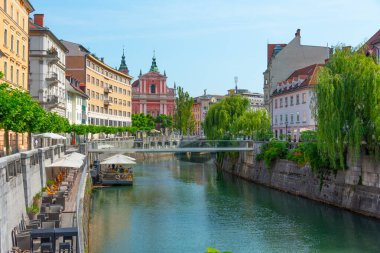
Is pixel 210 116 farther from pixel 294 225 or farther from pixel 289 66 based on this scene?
pixel 294 225

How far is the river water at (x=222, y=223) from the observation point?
24719mm

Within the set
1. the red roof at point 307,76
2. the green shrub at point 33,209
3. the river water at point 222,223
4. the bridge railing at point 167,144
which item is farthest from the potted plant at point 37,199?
the red roof at point 307,76

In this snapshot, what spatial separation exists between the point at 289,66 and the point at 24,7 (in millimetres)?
44064

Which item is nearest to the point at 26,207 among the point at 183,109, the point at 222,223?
the point at 222,223

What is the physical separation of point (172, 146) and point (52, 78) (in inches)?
619

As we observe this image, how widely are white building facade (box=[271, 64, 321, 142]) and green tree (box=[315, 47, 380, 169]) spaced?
25.2 m

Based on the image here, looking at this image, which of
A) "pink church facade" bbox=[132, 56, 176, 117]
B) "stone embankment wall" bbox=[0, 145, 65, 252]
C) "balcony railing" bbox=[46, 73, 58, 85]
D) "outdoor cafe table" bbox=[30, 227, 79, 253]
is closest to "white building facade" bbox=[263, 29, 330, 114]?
"balcony railing" bbox=[46, 73, 58, 85]

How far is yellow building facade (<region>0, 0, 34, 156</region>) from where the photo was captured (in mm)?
38041

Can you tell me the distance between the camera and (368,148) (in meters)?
31.5

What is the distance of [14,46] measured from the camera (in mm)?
41625

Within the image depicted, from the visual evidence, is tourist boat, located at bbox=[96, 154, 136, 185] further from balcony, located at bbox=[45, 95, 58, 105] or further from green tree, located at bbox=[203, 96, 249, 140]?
green tree, located at bbox=[203, 96, 249, 140]

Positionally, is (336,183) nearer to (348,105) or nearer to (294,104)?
(348,105)

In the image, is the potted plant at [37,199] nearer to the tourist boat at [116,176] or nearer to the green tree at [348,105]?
the green tree at [348,105]

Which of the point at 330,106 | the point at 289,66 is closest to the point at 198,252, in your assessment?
the point at 330,106
